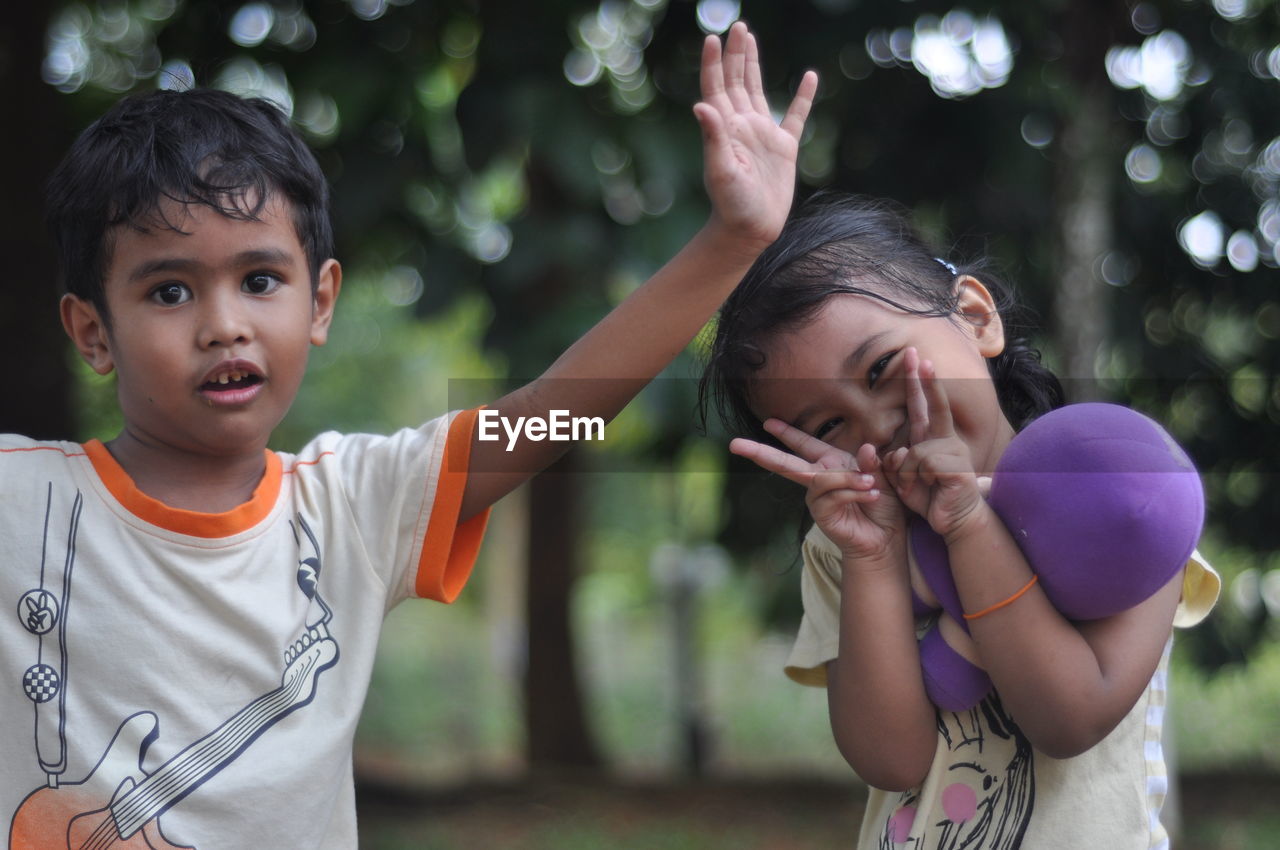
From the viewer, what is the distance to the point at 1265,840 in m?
4.19

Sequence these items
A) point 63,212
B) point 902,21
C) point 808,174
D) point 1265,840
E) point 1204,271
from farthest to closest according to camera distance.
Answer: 1. point 1265,840
2. point 1204,271
3. point 808,174
4. point 902,21
5. point 63,212

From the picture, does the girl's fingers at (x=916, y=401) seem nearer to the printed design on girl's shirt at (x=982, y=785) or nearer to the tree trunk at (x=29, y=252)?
the printed design on girl's shirt at (x=982, y=785)

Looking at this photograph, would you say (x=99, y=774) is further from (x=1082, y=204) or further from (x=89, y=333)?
(x=1082, y=204)

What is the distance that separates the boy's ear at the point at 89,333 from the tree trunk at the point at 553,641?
3.94 m

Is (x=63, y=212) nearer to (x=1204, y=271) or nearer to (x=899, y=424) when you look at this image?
Result: (x=899, y=424)

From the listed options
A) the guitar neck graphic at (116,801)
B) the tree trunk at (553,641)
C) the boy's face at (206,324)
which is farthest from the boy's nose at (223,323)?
the tree trunk at (553,641)

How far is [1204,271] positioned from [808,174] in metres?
1.28

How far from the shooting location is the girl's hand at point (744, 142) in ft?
3.90

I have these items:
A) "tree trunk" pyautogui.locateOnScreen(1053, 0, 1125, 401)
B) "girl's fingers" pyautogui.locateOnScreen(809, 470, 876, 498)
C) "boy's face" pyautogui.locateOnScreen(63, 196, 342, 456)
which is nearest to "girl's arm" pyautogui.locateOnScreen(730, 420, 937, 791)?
"girl's fingers" pyautogui.locateOnScreen(809, 470, 876, 498)

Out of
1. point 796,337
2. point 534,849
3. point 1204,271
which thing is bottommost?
point 534,849

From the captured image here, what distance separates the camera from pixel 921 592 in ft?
4.07

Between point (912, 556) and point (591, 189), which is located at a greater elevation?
point (591, 189)

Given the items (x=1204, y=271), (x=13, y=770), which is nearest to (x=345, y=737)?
(x=13, y=770)

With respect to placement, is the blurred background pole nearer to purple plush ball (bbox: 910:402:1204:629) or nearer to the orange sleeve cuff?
the orange sleeve cuff
